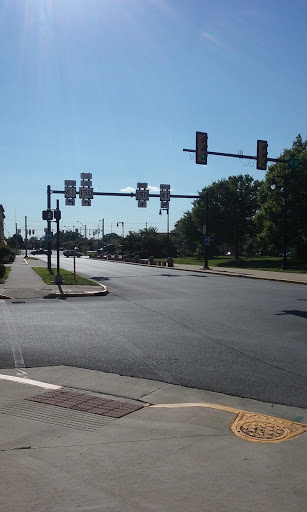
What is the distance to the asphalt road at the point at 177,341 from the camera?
23.7 ft

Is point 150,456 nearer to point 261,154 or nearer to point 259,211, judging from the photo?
point 261,154

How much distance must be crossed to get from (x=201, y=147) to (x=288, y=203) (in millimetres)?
26626

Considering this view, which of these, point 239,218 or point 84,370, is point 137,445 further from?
point 239,218

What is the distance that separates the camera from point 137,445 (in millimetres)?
4633

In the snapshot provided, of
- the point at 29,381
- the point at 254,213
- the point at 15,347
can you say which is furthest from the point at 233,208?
the point at 29,381

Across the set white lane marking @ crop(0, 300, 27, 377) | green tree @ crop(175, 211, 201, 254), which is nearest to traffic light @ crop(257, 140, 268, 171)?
white lane marking @ crop(0, 300, 27, 377)

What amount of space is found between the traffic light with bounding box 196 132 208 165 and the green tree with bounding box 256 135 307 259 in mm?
23380

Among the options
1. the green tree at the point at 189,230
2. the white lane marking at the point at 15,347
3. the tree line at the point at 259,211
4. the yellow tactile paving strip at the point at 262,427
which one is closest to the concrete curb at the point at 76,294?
the white lane marking at the point at 15,347

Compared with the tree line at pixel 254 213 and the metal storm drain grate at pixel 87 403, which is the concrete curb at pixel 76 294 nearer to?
the metal storm drain grate at pixel 87 403

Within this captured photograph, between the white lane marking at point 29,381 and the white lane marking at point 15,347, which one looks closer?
the white lane marking at point 29,381

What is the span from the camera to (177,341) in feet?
32.0

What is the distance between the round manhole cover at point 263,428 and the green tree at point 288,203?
37044 mm

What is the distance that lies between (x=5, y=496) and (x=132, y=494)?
95 centimetres

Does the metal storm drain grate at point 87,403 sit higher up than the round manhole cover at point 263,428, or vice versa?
the round manhole cover at point 263,428
